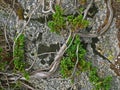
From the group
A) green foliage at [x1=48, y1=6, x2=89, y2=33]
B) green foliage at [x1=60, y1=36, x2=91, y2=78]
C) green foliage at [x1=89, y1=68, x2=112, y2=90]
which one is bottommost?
green foliage at [x1=89, y1=68, x2=112, y2=90]

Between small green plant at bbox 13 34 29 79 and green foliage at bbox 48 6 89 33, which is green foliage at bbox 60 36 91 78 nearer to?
green foliage at bbox 48 6 89 33

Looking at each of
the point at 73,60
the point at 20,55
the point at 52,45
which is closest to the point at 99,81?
the point at 73,60

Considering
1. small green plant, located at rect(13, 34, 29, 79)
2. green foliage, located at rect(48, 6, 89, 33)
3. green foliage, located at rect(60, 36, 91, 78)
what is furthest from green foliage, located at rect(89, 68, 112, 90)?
small green plant, located at rect(13, 34, 29, 79)

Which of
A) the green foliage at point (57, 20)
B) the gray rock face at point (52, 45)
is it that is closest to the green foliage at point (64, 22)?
the green foliage at point (57, 20)

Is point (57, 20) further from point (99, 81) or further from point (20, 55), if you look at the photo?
point (99, 81)

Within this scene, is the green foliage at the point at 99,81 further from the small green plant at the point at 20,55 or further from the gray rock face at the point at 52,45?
the small green plant at the point at 20,55

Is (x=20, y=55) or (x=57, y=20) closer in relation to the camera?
(x=57, y=20)
